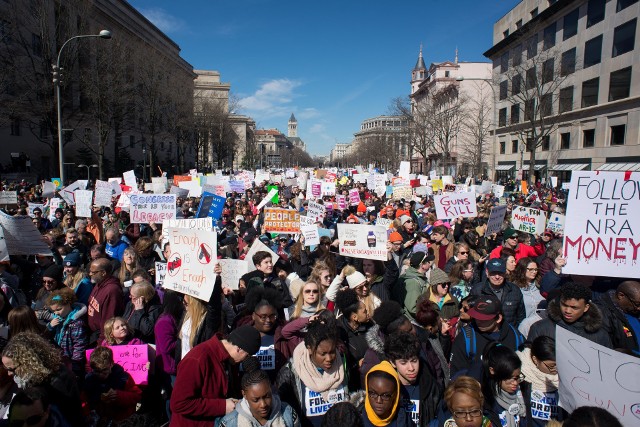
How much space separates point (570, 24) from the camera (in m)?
39.0

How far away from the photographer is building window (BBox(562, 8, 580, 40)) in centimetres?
3834

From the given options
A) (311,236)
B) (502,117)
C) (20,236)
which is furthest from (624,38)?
(20,236)

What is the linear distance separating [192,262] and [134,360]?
1.06m

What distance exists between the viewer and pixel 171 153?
6662 cm

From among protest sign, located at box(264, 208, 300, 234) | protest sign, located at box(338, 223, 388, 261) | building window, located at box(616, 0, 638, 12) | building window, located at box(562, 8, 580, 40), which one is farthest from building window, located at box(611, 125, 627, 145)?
protest sign, located at box(338, 223, 388, 261)

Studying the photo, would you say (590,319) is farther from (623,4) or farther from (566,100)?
(566,100)

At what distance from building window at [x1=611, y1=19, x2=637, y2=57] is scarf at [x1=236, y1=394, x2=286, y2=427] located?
40.0 m

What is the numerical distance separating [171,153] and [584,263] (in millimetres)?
68223

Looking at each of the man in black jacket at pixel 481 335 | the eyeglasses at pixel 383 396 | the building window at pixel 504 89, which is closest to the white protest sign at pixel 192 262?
the eyeglasses at pixel 383 396

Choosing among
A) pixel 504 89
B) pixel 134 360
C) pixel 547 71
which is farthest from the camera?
pixel 504 89

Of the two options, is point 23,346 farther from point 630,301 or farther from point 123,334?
point 630,301

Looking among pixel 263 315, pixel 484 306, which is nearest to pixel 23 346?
pixel 263 315

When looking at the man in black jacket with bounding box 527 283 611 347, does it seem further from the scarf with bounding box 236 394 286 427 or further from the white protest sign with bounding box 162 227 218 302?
the white protest sign with bounding box 162 227 218 302

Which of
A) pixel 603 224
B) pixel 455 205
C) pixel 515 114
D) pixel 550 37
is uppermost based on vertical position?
pixel 550 37
